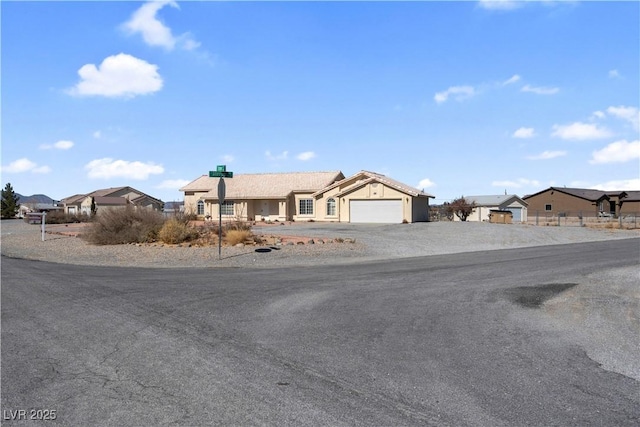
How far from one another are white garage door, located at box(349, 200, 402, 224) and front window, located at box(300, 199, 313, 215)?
537cm

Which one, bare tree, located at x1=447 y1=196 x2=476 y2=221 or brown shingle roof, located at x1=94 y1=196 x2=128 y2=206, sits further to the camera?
brown shingle roof, located at x1=94 y1=196 x2=128 y2=206

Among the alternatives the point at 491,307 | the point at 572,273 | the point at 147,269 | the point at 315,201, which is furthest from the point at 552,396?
the point at 315,201

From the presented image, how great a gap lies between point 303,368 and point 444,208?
63863 mm

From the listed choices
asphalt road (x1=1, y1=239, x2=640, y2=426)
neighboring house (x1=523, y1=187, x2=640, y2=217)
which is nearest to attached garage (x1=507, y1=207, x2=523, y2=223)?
neighboring house (x1=523, y1=187, x2=640, y2=217)

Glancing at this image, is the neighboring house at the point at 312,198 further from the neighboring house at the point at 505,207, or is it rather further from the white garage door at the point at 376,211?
the neighboring house at the point at 505,207

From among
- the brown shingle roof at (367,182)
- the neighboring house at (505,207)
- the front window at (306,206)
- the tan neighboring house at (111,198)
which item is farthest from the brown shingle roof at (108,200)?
the neighboring house at (505,207)

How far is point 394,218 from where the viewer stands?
44125 mm

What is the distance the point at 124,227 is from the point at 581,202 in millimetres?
68361

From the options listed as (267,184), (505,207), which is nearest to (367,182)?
(267,184)

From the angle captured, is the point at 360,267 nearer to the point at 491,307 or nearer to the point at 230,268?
the point at 230,268

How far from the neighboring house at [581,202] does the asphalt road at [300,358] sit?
68128 mm

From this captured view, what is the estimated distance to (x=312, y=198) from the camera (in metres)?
49.8

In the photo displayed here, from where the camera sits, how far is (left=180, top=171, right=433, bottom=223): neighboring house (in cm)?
4459

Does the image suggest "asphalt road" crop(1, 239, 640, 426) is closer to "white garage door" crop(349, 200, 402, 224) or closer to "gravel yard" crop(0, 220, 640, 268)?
"gravel yard" crop(0, 220, 640, 268)
